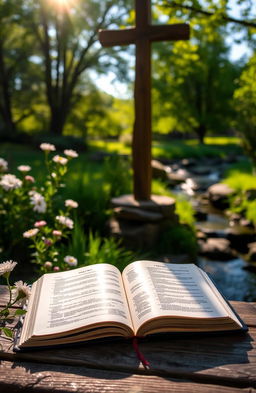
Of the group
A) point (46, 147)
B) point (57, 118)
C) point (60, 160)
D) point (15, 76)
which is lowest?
point (60, 160)

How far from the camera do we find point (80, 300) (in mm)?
1337

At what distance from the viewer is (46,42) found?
52.7ft

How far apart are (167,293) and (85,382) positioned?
464 millimetres

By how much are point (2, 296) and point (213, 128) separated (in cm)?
2227

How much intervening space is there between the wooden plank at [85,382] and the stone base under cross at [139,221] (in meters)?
3.31

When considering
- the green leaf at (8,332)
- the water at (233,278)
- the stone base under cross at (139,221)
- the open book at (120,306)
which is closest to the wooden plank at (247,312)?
the open book at (120,306)

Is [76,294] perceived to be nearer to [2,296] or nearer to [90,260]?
[2,296]

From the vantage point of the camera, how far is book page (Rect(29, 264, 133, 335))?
1.21m

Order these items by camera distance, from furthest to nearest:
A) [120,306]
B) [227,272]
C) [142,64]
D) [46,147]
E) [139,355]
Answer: [227,272], [142,64], [46,147], [120,306], [139,355]

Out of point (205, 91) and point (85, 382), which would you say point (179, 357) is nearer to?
point (85, 382)

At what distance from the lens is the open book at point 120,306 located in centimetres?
119

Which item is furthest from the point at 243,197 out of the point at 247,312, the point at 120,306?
the point at 120,306

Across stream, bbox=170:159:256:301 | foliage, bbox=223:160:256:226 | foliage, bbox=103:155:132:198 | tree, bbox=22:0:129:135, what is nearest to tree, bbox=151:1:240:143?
tree, bbox=22:0:129:135

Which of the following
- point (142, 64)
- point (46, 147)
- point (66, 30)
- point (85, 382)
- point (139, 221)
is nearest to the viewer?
point (85, 382)
